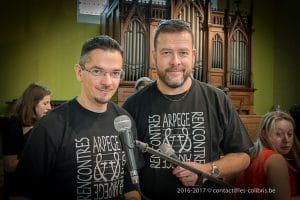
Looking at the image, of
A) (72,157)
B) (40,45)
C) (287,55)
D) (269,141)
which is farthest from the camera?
Result: (40,45)

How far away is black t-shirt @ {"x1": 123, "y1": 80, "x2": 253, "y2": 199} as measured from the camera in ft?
3.50

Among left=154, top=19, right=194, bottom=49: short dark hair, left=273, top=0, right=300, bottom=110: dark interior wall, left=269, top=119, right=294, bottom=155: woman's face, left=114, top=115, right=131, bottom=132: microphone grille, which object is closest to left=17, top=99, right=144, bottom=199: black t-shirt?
left=114, top=115, right=131, bottom=132: microphone grille

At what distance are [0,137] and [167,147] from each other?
2.01ft

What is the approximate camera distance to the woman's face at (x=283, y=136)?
1193 millimetres

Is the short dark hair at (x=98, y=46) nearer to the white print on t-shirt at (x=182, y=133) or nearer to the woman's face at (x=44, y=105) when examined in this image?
the white print on t-shirt at (x=182, y=133)

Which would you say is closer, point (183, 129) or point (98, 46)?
point (98, 46)

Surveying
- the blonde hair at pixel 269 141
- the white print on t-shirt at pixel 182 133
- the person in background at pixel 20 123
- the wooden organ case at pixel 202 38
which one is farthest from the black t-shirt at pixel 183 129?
the wooden organ case at pixel 202 38

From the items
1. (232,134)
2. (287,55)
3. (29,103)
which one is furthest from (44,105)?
(287,55)

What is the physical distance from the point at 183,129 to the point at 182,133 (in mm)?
13

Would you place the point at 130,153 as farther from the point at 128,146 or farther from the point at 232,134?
the point at 232,134

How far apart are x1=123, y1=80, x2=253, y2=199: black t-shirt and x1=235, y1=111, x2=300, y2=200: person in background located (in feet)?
0.29

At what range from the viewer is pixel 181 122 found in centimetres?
107

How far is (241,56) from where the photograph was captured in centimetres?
365

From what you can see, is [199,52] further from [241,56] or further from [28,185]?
[28,185]
